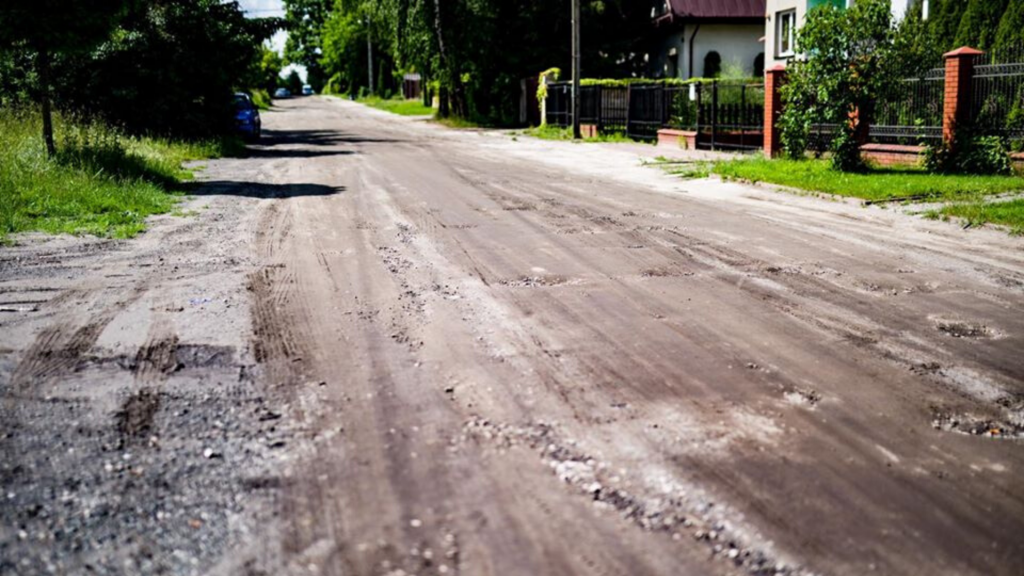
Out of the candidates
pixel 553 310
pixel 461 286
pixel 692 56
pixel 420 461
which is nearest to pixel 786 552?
pixel 420 461

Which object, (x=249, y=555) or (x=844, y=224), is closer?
(x=249, y=555)

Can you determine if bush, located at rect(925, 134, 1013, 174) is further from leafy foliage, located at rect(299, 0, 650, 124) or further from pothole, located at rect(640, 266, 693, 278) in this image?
leafy foliage, located at rect(299, 0, 650, 124)

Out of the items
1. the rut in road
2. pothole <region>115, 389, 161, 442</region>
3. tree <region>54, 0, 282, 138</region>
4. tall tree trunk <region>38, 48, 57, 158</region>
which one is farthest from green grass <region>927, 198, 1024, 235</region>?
tree <region>54, 0, 282, 138</region>

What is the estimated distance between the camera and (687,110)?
2691cm

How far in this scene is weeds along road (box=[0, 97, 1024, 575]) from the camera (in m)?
3.38

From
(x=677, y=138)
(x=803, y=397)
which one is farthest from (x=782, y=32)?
(x=803, y=397)

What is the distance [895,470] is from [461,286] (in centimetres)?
428

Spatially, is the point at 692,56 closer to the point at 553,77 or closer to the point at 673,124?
the point at 553,77

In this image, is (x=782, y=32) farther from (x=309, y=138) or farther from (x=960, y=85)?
(x=309, y=138)

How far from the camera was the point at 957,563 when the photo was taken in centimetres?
324

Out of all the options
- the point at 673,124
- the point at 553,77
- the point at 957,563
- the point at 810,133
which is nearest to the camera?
the point at 957,563

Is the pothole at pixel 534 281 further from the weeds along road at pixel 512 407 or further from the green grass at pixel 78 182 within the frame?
the green grass at pixel 78 182

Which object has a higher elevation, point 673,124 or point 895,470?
point 673,124

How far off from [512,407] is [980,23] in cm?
1878
